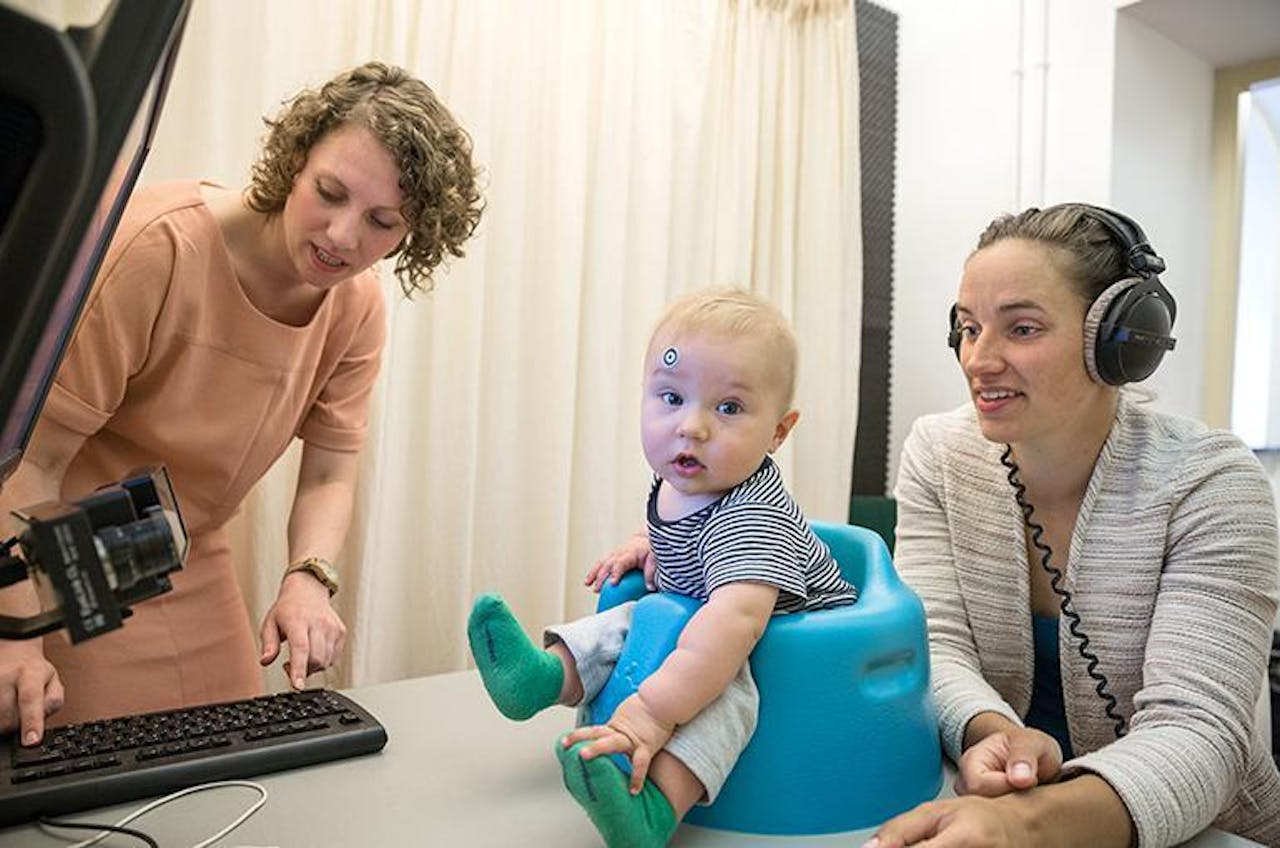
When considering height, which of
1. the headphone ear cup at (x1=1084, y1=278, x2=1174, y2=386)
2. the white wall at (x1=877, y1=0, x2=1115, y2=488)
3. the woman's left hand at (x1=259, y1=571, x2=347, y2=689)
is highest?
the white wall at (x1=877, y1=0, x2=1115, y2=488)

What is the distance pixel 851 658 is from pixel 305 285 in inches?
36.2

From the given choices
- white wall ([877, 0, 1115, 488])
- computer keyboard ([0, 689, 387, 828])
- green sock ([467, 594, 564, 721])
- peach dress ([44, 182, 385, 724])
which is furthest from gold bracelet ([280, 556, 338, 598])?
white wall ([877, 0, 1115, 488])

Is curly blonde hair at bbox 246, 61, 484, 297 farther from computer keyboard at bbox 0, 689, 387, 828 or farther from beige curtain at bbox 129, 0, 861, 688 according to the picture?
computer keyboard at bbox 0, 689, 387, 828

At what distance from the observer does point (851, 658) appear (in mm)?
805

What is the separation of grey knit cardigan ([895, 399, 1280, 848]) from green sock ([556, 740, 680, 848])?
1.36 ft

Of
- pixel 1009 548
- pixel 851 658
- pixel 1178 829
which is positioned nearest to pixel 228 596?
pixel 851 658

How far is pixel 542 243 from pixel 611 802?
5.36 ft

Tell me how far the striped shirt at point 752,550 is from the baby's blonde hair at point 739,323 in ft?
0.36

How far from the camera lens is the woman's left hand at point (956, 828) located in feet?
2.34

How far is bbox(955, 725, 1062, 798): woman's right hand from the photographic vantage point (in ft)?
2.66

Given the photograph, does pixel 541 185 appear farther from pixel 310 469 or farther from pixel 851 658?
pixel 851 658

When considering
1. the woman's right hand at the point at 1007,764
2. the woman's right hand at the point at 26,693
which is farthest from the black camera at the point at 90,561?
the woman's right hand at the point at 1007,764

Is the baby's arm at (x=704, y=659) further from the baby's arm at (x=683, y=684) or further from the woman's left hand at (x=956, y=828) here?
the woman's left hand at (x=956, y=828)

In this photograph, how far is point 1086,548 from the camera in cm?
110
